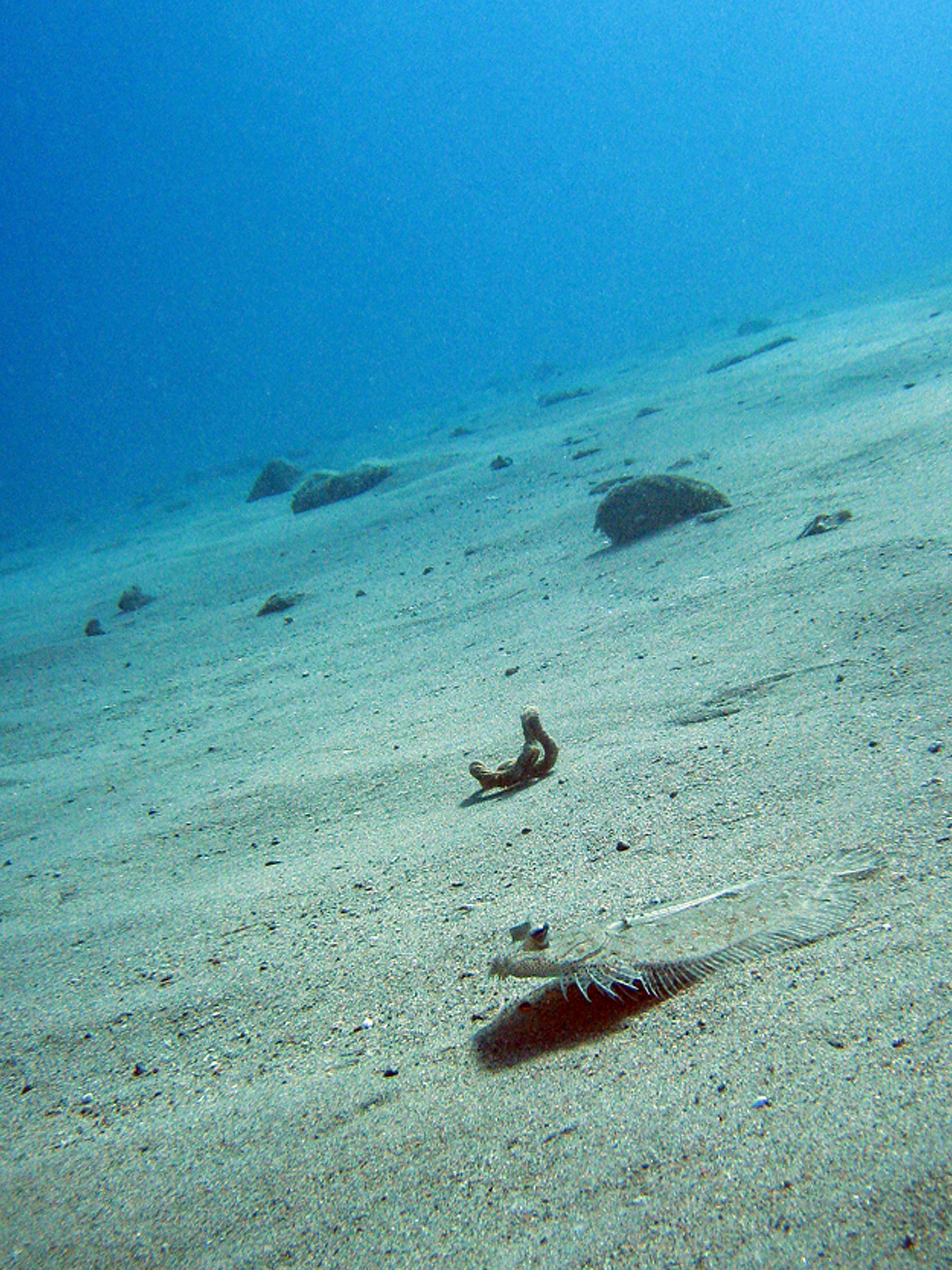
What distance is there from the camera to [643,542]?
666 centimetres

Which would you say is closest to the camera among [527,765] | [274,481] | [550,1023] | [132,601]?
[550,1023]

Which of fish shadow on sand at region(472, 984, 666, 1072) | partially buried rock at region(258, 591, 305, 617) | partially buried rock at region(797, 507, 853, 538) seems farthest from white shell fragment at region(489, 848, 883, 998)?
partially buried rock at region(258, 591, 305, 617)

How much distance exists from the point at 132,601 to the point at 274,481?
7.46 m

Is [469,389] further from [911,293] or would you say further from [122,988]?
[122,988]

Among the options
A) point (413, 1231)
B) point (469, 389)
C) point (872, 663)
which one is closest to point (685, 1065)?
point (413, 1231)

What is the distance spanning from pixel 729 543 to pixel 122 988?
4.90 m

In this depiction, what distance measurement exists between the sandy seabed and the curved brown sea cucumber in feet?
0.33

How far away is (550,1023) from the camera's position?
198 centimetres

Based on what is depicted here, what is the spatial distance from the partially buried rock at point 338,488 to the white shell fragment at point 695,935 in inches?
475

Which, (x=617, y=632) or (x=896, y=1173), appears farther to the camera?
(x=617, y=632)

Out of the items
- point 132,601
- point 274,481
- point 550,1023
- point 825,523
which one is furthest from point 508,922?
point 274,481

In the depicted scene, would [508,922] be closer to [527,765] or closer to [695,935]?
[695,935]

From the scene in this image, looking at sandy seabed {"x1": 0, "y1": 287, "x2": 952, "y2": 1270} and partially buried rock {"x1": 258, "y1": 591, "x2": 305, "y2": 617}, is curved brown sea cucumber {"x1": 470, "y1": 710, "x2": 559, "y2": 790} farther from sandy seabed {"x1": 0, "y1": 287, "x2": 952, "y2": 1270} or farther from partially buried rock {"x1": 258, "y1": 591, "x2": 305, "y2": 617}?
partially buried rock {"x1": 258, "y1": 591, "x2": 305, "y2": 617}

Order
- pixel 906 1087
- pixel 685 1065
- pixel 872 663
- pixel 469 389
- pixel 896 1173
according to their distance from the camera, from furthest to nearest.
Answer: pixel 469 389
pixel 872 663
pixel 685 1065
pixel 906 1087
pixel 896 1173
